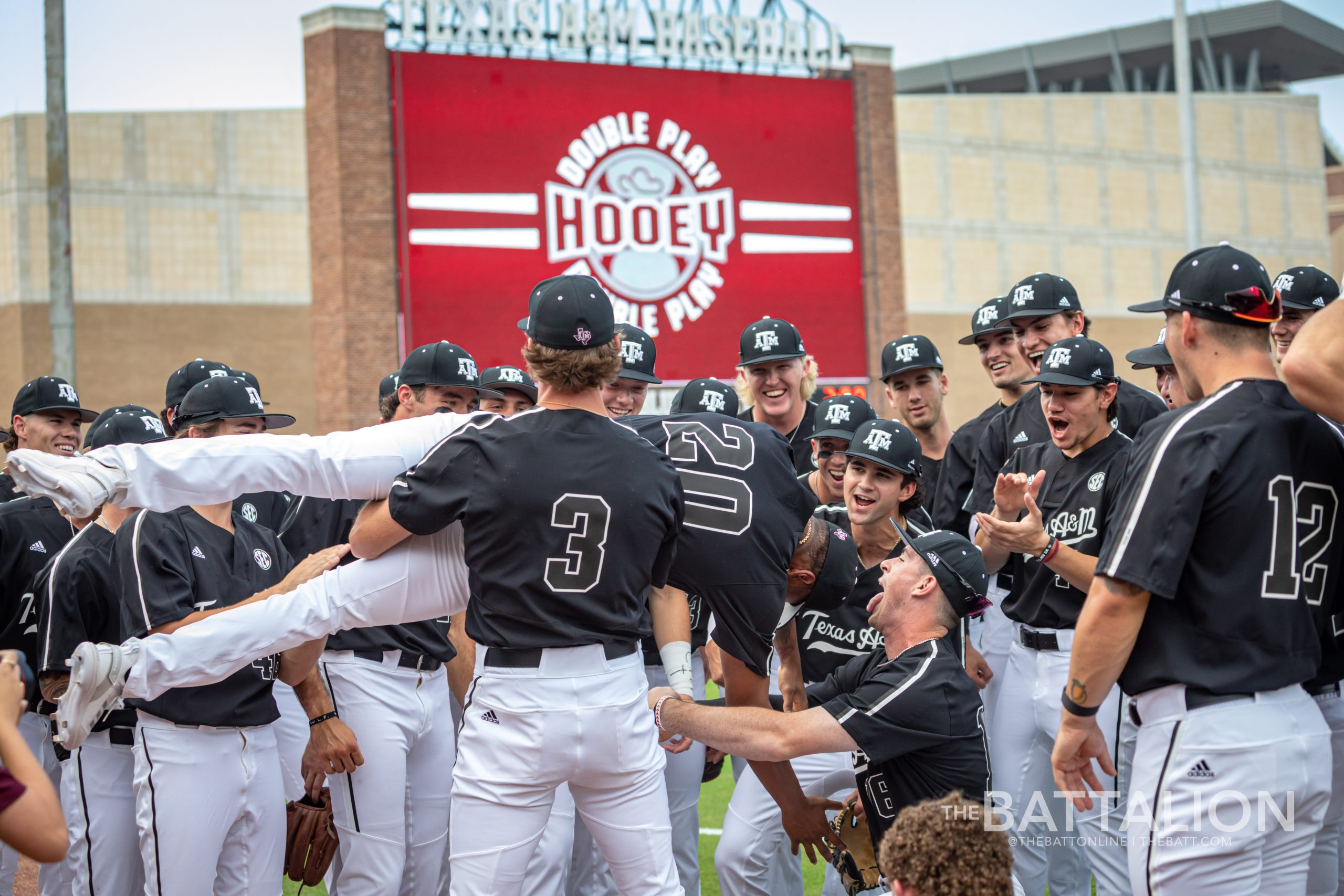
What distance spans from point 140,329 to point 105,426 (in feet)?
78.8

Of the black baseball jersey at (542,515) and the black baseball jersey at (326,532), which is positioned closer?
the black baseball jersey at (542,515)

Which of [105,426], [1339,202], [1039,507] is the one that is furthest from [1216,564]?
[1339,202]

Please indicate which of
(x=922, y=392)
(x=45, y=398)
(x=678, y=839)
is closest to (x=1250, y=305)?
(x=922, y=392)

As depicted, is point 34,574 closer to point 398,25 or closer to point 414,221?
point 414,221

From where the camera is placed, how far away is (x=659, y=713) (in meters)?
4.00

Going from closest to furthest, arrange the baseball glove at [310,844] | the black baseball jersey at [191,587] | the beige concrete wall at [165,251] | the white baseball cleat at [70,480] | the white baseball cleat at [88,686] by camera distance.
→ the white baseball cleat at [70,480] < the white baseball cleat at [88,686] < the black baseball jersey at [191,587] < the baseball glove at [310,844] < the beige concrete wall at [165,251]

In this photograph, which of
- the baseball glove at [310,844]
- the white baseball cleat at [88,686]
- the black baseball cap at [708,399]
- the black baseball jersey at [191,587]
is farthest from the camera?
the black baseball cap at [708,399]

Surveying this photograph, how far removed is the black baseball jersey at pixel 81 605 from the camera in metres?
4.66

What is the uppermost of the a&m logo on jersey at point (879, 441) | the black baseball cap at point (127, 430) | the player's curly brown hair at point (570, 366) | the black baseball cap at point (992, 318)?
the black baseball cap at point (992, 318)

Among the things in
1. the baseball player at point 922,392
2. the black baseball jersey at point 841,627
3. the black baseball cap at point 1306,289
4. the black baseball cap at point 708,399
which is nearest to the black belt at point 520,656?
the black baseball jersey at point 841,627

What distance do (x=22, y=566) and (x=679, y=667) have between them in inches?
136

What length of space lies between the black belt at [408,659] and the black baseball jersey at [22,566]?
63.7 inches

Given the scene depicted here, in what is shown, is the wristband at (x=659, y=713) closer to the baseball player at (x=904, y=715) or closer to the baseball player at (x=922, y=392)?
the baseball player at (x=904, y=715)

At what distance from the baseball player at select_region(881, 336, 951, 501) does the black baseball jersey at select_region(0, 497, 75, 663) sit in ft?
14.7
